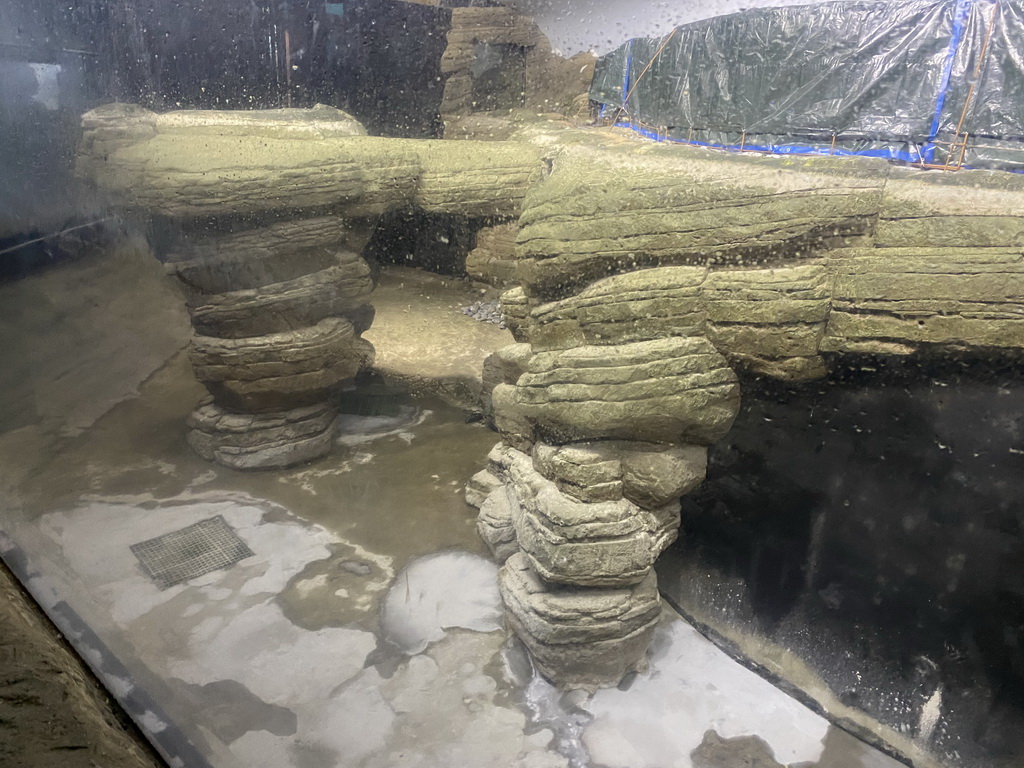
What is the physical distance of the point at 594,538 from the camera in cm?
277

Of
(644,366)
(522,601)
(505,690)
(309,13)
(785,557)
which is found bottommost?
(505,690)

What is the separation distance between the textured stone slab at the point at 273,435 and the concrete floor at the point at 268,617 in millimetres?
276

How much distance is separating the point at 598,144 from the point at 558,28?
0.63 m

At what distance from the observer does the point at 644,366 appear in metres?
2.54

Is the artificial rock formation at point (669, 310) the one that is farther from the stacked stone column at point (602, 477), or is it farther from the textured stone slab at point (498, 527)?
the textured stone slab at point (498, 527)

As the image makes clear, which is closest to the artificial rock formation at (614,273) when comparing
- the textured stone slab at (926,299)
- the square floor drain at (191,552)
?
the textured stone slab at (926,299)

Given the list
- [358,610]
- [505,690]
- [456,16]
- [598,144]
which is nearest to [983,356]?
[598,144]

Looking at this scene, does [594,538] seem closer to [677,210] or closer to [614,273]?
[614,273]

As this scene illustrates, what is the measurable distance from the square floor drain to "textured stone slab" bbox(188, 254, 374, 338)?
110 centimetres

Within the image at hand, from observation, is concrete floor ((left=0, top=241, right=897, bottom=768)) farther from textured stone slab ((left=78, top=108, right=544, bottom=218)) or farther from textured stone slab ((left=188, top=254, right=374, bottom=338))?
textured stone slab ((left=188, top=254, right=374, bottom=338))

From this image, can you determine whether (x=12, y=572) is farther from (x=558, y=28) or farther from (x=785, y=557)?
(x=785, y=557)

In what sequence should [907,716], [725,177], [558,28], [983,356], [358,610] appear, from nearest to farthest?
1. [558,28]
2. [983,356]
3. [725,177]
4. [907,716]
5. [358,610]

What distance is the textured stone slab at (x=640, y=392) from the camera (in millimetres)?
2535

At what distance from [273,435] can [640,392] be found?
251 cm
